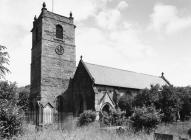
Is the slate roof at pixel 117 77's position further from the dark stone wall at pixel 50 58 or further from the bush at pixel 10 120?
the bush at pixel 10 120

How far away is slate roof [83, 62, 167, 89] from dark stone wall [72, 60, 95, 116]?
0.93m

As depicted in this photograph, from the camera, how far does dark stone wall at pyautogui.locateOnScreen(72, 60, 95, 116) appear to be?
3250 centimetres

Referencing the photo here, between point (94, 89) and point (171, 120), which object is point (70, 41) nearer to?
point (94, 89)

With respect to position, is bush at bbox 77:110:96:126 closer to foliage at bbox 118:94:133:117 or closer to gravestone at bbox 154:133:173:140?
foliage at bbox 118:94:133:117

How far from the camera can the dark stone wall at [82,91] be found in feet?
107

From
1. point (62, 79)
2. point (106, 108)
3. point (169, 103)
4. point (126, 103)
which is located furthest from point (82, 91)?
point (169, 103)

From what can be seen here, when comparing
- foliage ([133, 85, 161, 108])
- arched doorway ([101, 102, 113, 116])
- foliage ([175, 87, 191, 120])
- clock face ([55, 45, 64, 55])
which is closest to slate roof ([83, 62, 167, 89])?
arched doorway ([101, 102, 113, 116])

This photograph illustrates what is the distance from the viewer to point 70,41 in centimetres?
3762

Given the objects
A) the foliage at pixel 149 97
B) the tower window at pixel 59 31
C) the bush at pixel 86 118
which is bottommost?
the bush at pixel 86 118

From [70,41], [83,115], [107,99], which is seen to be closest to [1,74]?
[83,115]

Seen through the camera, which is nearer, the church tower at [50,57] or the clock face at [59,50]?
the church tower at [50,57]

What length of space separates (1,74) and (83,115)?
414 inches

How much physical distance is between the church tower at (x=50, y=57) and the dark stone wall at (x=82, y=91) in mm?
1647

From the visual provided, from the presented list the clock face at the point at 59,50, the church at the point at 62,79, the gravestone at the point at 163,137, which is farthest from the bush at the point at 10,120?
the clock face at the point at 59,50
